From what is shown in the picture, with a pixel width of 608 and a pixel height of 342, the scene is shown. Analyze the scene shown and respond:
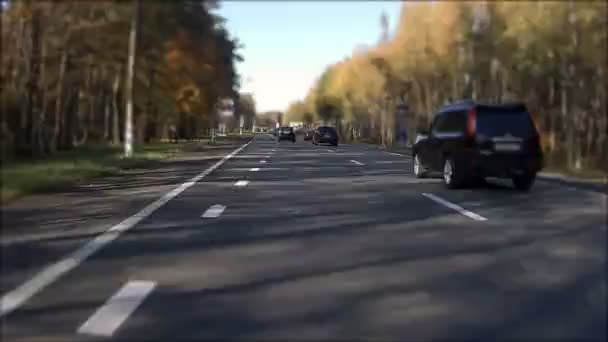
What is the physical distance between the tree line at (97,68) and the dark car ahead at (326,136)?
838cm

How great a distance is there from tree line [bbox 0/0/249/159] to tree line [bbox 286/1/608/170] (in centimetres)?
1229

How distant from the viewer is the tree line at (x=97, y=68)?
70.5ft

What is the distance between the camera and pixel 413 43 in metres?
61.7

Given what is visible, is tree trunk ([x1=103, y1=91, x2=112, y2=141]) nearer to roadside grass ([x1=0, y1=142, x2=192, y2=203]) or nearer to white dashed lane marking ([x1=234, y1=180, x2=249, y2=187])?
roadside grass ([x1=0, y1=142, x2=192, y2=203])

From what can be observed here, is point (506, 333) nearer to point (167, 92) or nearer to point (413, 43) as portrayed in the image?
point (167, 92)

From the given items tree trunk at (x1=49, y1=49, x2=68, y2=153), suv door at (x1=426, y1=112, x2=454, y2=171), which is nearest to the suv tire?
suv door at (x1=426, y1=112, x2=454, y2=171)

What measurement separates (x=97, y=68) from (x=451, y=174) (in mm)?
27767

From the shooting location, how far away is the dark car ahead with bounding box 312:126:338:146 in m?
61.6

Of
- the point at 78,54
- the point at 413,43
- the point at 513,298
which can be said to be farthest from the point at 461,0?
the point at 513,298

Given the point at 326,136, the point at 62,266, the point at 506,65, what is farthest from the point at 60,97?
the point at 62,266

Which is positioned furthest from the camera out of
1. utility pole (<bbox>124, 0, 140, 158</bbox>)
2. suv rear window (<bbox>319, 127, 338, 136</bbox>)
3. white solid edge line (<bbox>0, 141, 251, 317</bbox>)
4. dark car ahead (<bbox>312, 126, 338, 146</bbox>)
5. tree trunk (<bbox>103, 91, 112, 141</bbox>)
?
suv rear window (<bbox>319, 127, 338, 136</bbox>)

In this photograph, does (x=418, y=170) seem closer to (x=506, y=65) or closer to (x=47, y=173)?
(x=47, y=173)

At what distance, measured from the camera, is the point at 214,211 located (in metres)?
13.3

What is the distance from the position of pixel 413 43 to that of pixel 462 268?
55.0 meters
